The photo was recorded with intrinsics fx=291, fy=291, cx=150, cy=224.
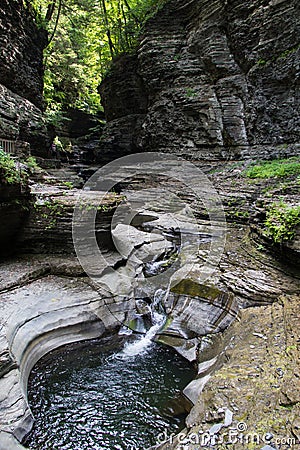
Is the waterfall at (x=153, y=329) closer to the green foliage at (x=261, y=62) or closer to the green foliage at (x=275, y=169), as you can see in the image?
the green foliage at (x=275, y=169)

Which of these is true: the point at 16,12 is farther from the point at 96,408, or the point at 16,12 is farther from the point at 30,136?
the point at 96,408

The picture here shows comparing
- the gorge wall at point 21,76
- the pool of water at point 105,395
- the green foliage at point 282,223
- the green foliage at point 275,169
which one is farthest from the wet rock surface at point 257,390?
the gorge wall at point 21,76

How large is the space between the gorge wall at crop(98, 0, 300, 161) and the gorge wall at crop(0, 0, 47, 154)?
5081mm

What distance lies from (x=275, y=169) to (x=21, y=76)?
39.2 ft

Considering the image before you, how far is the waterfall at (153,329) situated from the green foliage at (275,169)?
19.4ft

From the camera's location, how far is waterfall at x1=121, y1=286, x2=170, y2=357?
203 inches

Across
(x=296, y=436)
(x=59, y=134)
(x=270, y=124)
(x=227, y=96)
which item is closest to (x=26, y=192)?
(x=296, y=436)

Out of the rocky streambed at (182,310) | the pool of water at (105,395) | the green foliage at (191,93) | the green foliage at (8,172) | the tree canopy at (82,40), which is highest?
the tree canopy at (82,40)

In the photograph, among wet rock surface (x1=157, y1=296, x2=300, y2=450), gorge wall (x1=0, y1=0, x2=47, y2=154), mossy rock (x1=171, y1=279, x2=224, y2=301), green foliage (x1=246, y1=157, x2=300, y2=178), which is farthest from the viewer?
gorge wall (x1=0, y1=0, x2=47, y2=154)

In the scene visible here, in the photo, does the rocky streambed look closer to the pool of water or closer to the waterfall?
the waterfall

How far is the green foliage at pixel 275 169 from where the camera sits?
9.42 m

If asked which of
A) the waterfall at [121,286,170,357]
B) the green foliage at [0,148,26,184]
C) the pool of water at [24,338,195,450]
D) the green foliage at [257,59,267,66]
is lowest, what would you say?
the pool of water at [24,338,195,450]

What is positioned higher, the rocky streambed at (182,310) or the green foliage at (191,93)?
the green foliage at (191,93)

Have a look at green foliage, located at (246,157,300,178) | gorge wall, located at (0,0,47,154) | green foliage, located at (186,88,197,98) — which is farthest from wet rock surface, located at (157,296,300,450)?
green foliage, located at (186,88,197,98)
